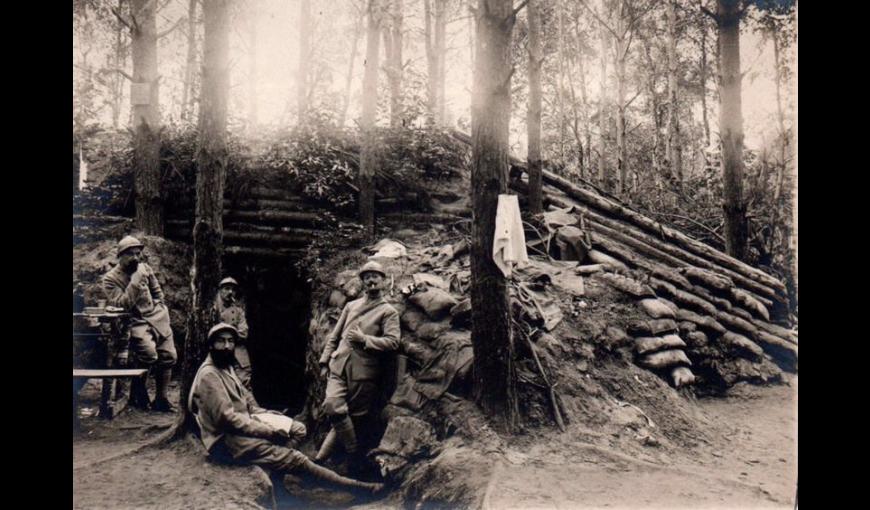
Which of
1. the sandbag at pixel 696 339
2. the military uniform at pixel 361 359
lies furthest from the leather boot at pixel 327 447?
the sandbag at pixel 696 339

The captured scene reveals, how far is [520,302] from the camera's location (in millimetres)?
5324

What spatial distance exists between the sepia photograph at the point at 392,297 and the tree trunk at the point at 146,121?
3cm

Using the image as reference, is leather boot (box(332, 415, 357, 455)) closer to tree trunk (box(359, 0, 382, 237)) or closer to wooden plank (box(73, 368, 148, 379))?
wooden plank (box(73, 368, 148, 379))

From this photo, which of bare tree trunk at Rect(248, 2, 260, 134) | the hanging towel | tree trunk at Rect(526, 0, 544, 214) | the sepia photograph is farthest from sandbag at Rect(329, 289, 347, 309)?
tree trunk at Rect(526, 0, 544, 214)

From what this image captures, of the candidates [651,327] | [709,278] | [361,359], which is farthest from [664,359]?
[361,359]

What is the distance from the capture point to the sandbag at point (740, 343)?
5355 millimetres

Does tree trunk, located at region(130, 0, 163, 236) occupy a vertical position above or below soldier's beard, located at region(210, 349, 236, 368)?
above

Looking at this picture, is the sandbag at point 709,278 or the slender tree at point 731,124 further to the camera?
the sandbag at point 709,278

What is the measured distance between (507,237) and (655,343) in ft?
6.83

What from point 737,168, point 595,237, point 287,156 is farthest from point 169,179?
point 737,168

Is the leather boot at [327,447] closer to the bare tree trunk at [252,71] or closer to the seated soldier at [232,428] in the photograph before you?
the seated soldier at [232,428]

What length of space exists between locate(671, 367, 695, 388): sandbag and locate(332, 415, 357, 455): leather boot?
312 cm

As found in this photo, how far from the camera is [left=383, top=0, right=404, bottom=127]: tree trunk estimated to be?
9031 mm

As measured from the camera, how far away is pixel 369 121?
776 cm
